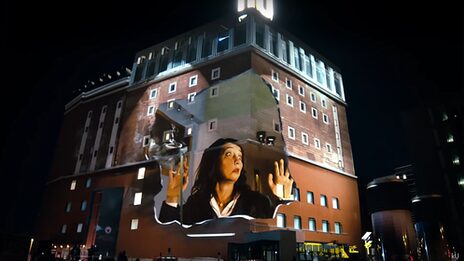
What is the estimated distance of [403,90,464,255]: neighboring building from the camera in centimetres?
3409

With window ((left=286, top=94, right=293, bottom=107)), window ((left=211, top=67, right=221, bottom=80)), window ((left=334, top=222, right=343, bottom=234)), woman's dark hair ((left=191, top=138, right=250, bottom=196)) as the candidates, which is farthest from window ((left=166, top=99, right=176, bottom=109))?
window ((left=334, top=222, right=343, bottom=234))

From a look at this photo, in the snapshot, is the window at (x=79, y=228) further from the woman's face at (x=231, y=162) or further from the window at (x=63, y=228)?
the woman's face at (x=231, y=162)

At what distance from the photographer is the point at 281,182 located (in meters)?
23.5

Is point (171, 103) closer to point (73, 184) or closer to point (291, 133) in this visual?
point (291, 133)

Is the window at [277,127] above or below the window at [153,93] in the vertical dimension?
below

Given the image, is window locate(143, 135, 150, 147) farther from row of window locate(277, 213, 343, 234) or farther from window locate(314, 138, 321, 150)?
window locate(314, 138, 321, 150)

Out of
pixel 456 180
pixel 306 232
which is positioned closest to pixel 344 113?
pixel 456 180

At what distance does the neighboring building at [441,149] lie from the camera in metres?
34.1

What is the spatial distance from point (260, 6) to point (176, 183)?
1873 centimetres

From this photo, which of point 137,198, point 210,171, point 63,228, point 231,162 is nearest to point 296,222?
point 231,162

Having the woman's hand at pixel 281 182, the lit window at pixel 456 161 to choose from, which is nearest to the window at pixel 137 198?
the woman's hand at pixel 281 182

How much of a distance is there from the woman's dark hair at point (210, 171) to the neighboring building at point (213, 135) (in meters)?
0.88

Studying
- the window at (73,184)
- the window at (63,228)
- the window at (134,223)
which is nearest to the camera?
the window at (134,223)

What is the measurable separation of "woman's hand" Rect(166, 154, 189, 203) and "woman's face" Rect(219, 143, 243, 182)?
357 centimetres
